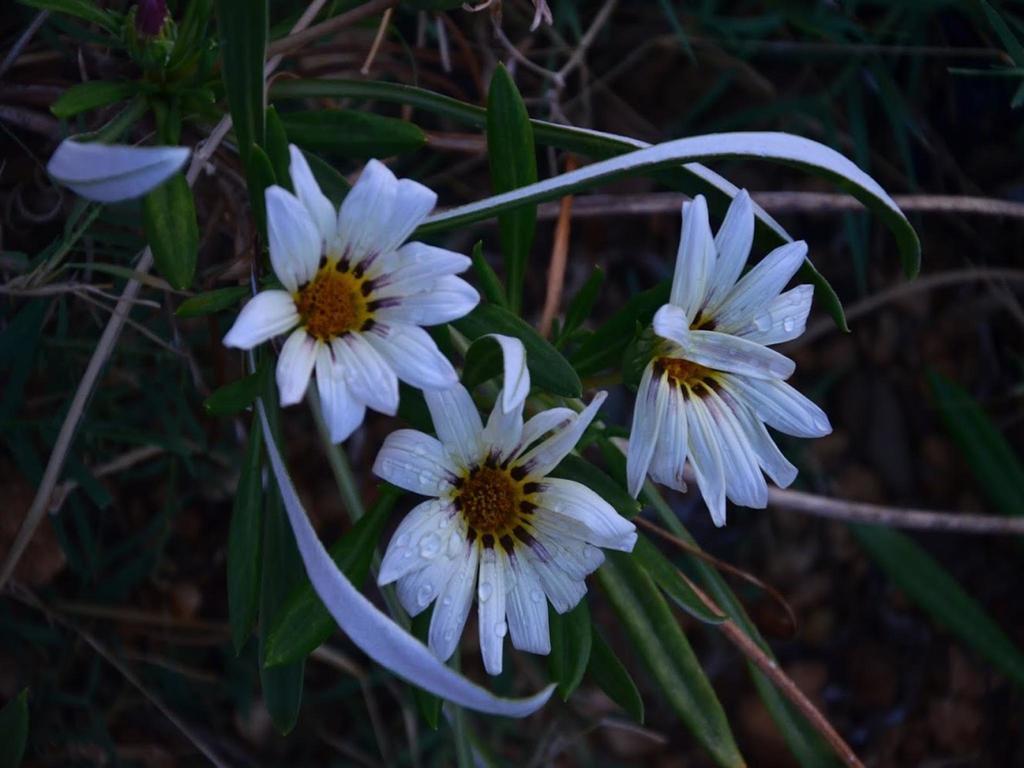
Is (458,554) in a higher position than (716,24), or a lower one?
lower

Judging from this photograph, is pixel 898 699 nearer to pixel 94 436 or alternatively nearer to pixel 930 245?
pixel 930 245

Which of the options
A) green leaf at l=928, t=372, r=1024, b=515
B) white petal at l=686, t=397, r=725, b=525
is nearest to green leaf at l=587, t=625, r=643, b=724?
white petal at l=686, t=397, r=725, b=525

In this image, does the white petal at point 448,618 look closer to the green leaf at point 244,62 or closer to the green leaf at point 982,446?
the green leaf at point 244,62

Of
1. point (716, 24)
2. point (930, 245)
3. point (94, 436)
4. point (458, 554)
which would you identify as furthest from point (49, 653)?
point (930, 245)

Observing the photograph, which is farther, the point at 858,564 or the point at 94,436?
the point at 858,564

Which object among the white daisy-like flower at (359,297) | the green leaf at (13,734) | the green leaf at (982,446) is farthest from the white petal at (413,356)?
the green leaf at (982,446)

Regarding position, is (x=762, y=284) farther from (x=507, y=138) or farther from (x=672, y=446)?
(x=507, y=138)

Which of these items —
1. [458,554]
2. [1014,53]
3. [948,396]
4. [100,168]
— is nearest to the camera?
[100,168]

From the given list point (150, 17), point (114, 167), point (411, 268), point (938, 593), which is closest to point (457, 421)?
point (411, 268)
